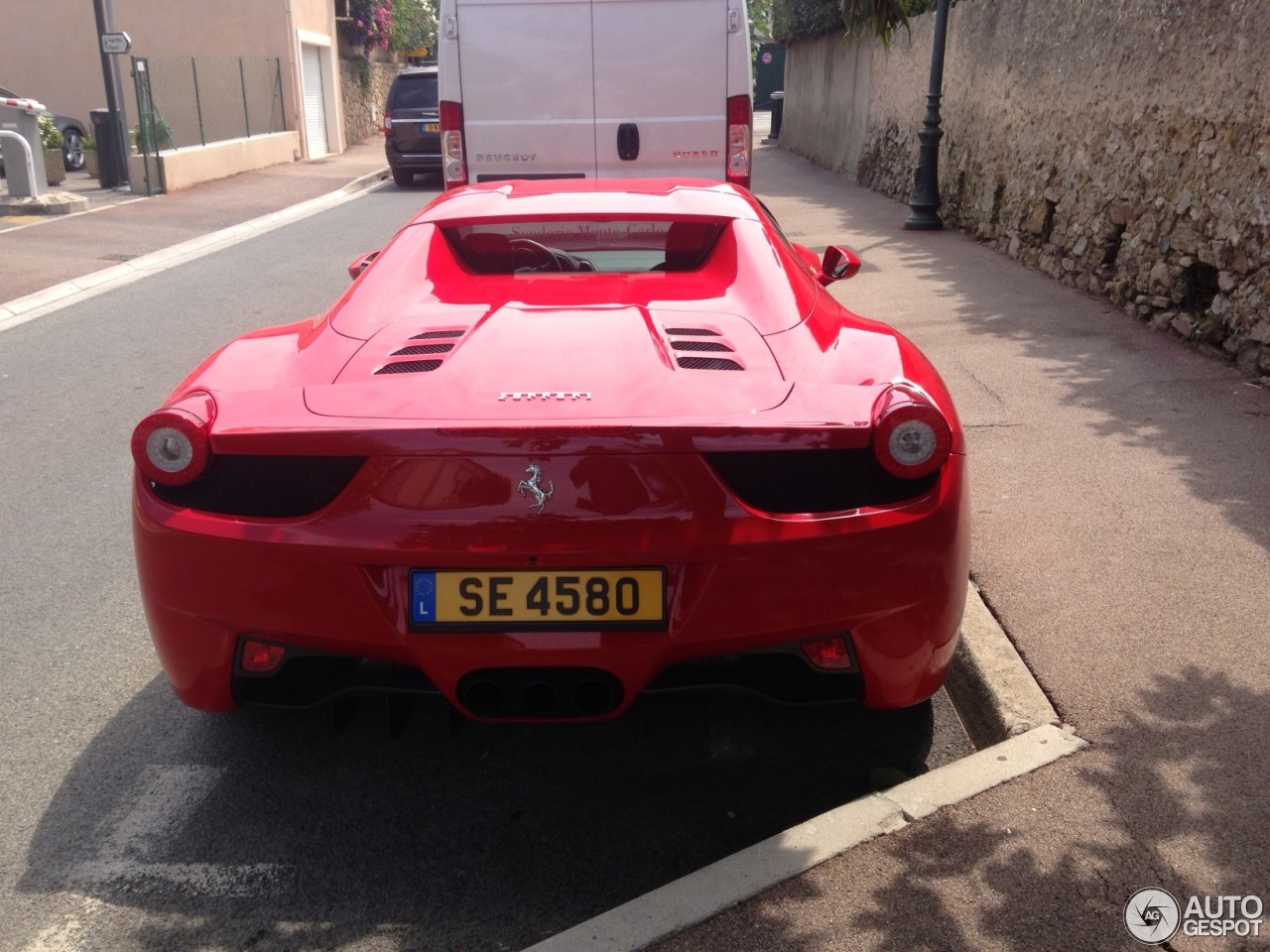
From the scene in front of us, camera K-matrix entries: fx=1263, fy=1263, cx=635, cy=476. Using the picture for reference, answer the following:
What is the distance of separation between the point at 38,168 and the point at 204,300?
26.9 feet

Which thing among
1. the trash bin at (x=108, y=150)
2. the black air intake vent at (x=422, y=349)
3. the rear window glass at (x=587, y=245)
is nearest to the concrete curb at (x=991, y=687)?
the rear window glass at (x=587, y=245)

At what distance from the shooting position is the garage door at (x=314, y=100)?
30.5 m

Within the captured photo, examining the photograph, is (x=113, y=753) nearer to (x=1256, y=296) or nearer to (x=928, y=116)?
(x=1256, y=296)

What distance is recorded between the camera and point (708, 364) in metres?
3.05

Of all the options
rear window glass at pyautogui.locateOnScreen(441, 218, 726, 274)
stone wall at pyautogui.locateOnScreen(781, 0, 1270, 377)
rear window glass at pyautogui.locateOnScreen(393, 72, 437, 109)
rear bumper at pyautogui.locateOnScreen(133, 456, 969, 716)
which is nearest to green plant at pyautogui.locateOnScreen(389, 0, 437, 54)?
rear window glass at pyautogui.locateOnScreen(393, 72, 437, 109)

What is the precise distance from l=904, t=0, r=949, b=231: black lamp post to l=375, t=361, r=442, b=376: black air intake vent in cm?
1185

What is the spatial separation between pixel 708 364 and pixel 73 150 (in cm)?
2598

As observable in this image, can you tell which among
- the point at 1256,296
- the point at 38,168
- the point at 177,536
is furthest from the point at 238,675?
the point at 38,168

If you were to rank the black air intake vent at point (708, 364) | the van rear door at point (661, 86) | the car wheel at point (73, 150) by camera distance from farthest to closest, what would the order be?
the car wheel at point (73, 150) → the van rear door at point (661, 86) → the black air intake vent at point (708, 364)

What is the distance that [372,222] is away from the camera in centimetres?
1675

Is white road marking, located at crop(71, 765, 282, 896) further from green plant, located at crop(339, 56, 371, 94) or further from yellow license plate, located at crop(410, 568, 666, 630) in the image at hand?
green plant, located at crop(339, 56, 371, 94)

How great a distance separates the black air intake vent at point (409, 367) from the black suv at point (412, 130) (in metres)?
19.6

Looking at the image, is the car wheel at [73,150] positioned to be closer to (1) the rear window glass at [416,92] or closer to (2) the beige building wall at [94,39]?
(2) the beige building wall at [94,39]

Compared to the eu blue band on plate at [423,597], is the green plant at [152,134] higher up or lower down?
higher up
